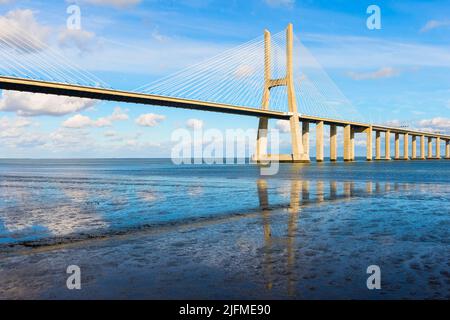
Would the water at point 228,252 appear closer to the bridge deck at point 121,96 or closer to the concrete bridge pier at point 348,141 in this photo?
the bridge deck at point 121,96

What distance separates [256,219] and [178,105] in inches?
1724

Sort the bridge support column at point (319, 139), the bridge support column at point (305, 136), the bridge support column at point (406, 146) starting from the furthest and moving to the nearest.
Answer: the bridge support column at point (406, 146), the bridge support column at point (305, 136), the bridge support column at point (319, 139)

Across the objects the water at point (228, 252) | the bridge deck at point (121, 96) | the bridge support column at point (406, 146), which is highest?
the bridge deck at point (121, 96)

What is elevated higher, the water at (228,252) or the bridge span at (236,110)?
the bridge span at (236,110)

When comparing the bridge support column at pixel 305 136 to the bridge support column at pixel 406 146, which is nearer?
the bridge support column at pixel 305 136

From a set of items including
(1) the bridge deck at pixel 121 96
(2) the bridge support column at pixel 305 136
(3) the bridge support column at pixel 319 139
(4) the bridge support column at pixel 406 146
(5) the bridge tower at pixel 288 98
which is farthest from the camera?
(4) the bridge support column at pixel 406 146

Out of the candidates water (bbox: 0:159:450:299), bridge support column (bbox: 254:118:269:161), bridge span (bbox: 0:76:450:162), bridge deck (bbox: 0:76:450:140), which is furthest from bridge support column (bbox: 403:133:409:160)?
water (bbox: 0:159:450:299)

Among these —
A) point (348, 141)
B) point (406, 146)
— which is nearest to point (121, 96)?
point (348, 141)

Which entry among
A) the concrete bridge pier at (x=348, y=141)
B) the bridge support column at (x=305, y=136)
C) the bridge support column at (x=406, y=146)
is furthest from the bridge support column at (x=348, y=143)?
the bridge support column at (x=406, y=146)

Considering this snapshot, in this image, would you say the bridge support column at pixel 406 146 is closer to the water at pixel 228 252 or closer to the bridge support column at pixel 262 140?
the bridge support column at pixel 262 140

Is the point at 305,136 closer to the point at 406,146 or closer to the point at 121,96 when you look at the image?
the point at 121,96

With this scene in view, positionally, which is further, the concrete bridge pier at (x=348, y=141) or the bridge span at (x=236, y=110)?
the concrete bridge pier at (x=348, y=141)

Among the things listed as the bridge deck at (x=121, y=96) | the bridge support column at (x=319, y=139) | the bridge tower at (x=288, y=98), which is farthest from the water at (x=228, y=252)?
the bridge support column at (x=319, y=139)

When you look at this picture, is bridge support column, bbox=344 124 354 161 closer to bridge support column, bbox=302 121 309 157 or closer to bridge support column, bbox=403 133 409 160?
bridge support column, bbox=302 121 309 157
